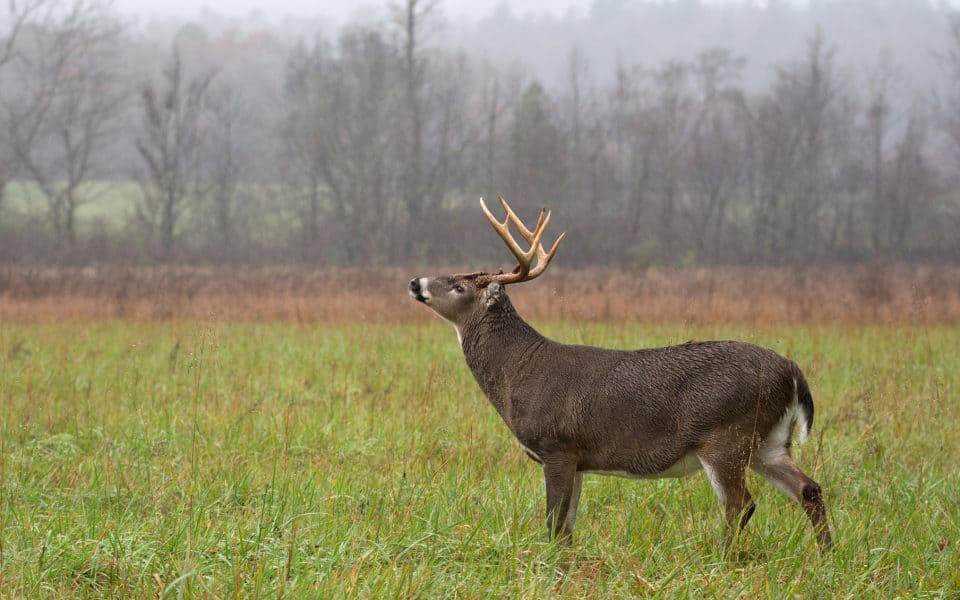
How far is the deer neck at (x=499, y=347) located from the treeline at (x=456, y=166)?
1158 inches

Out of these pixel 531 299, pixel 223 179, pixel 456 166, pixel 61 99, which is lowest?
pixel 531 299

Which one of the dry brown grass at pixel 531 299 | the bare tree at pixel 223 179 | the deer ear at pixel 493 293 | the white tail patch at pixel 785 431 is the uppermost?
the bare tree at pixel 223 179

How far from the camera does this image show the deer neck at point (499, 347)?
17.1ft

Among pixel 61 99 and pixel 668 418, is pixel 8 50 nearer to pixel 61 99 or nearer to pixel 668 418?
pixel 61 99

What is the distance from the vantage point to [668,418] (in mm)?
4582

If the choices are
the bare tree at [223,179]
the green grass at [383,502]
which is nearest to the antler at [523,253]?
the green grass at [383,502]

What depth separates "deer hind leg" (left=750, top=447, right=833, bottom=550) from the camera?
4.46 meters

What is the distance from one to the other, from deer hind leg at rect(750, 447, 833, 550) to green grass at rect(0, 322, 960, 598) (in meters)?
0.10

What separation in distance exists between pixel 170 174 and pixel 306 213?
841 cm

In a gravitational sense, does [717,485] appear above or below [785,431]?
below

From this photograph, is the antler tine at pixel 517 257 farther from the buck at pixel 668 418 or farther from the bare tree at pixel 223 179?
the bare tree at pixel 223 179

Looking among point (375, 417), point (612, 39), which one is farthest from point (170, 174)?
point (612, 39)

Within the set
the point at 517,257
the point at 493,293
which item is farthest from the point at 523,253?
the point at 493,293

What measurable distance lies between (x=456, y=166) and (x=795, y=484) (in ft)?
127
